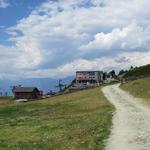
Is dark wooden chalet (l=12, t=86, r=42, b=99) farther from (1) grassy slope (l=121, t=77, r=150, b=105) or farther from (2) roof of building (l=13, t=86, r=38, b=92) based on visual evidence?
(1) grassy slope (l=121, t=77, r=150, b=105)

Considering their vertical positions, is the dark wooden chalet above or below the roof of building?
below

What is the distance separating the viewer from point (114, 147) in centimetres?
2266

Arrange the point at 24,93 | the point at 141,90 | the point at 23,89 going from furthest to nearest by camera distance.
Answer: the point at 23,89 < the point at 24,93 < the point at 141,90

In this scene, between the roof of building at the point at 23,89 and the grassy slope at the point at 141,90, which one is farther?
the roof of building at the point at 23,89

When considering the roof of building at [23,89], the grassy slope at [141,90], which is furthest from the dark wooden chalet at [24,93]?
the grassy slope at [141,90]

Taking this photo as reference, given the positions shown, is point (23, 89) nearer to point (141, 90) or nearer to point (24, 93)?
point (24, 93)

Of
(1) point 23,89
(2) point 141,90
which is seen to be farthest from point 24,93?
(2) point 141,90

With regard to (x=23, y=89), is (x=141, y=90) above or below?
below

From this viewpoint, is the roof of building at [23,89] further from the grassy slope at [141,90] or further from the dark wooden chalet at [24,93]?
the grassy slope at [141,90]

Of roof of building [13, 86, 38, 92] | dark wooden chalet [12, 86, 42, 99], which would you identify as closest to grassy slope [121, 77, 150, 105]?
dark wooden chalet [12, 86, 42, 99]

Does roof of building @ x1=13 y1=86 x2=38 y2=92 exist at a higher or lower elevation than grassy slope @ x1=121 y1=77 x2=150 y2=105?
higher

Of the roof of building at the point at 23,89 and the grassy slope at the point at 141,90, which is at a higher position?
the roof of building at the point at 23,89

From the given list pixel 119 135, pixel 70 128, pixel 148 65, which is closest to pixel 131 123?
pixel 70 128

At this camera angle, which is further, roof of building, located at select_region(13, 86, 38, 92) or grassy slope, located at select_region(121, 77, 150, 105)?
roof of building, located at select_region(13, 86, 38, 92)
